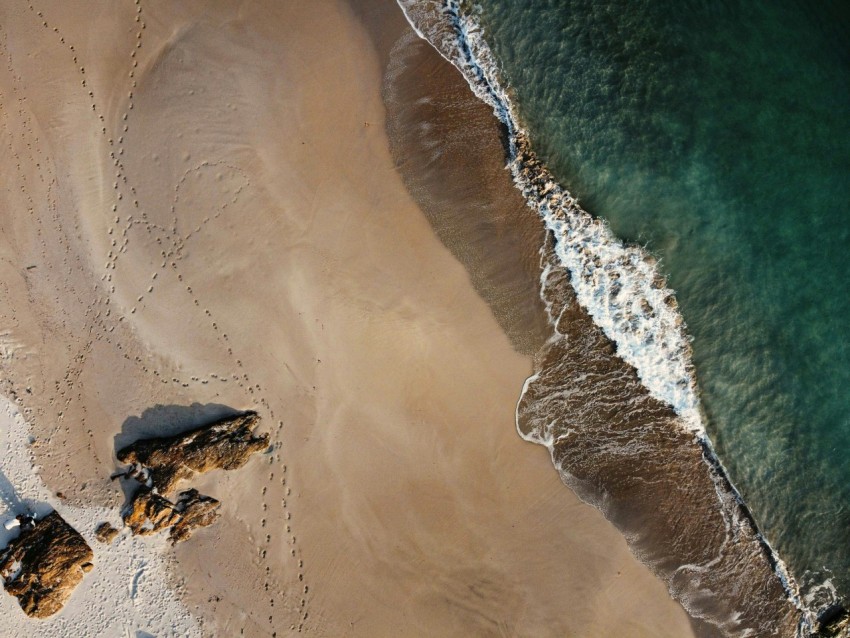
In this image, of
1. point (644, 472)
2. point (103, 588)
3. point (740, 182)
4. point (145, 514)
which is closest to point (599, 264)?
point (740, 182)

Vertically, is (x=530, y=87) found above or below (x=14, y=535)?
above

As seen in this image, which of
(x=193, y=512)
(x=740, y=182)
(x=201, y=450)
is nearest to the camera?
(x=201, y=450)

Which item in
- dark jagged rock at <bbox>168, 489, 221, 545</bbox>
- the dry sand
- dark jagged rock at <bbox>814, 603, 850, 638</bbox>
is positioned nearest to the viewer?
the dry sand

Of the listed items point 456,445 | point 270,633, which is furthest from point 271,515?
point 456,445

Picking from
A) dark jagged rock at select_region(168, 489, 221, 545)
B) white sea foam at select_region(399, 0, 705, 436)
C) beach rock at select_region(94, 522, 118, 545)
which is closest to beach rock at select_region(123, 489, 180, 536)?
dark jagged rock at select_region(168, 489, 221, 545)

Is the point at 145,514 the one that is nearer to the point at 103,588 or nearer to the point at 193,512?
the point at 193,512

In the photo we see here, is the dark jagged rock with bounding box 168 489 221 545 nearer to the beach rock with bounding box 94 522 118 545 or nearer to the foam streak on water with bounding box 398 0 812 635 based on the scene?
the beach rock with bounding box 94 522 118 545

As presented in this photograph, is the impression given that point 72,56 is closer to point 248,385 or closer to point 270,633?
point 248,385

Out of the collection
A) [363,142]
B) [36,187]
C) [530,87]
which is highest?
[36,187]
